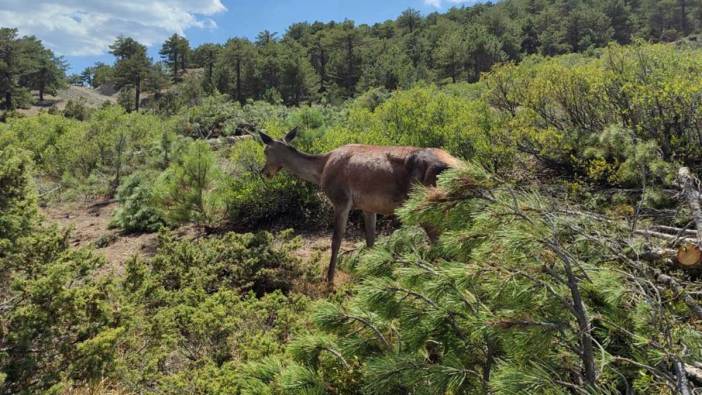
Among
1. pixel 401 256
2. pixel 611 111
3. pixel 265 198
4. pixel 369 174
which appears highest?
pixel 611 111

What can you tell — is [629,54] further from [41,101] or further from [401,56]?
[41,101]

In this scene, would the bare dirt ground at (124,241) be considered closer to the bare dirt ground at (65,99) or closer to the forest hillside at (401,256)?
the forest hillside at (401,256)

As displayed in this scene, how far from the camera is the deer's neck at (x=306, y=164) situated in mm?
7445

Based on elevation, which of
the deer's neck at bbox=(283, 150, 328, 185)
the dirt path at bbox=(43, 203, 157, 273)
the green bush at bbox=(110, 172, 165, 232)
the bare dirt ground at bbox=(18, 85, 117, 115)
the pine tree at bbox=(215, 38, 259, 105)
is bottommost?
the dirt path at bbox=(43, 203, 157, 273)

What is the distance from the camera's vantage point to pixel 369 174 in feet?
21.3

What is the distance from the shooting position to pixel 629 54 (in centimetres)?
992

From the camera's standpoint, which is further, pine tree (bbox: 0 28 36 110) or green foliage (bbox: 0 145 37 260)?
pine tree (bbox: 0 28 36 110)

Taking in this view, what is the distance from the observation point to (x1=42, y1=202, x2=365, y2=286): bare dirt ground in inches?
332

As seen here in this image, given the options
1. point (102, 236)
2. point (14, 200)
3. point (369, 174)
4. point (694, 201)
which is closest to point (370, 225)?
point (369, 174)

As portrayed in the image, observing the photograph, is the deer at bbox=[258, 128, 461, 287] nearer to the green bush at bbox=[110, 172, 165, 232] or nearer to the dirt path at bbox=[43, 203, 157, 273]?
the dirt path at bbox=[43, 203, 157, 273]

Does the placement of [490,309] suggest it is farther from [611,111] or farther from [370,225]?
[611,111]

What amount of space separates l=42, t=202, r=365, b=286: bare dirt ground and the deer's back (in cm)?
103

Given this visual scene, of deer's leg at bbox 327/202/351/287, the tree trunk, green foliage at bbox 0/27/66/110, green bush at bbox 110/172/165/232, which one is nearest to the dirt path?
green bush at bbox 110/172/165/232

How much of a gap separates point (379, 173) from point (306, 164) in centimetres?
167
